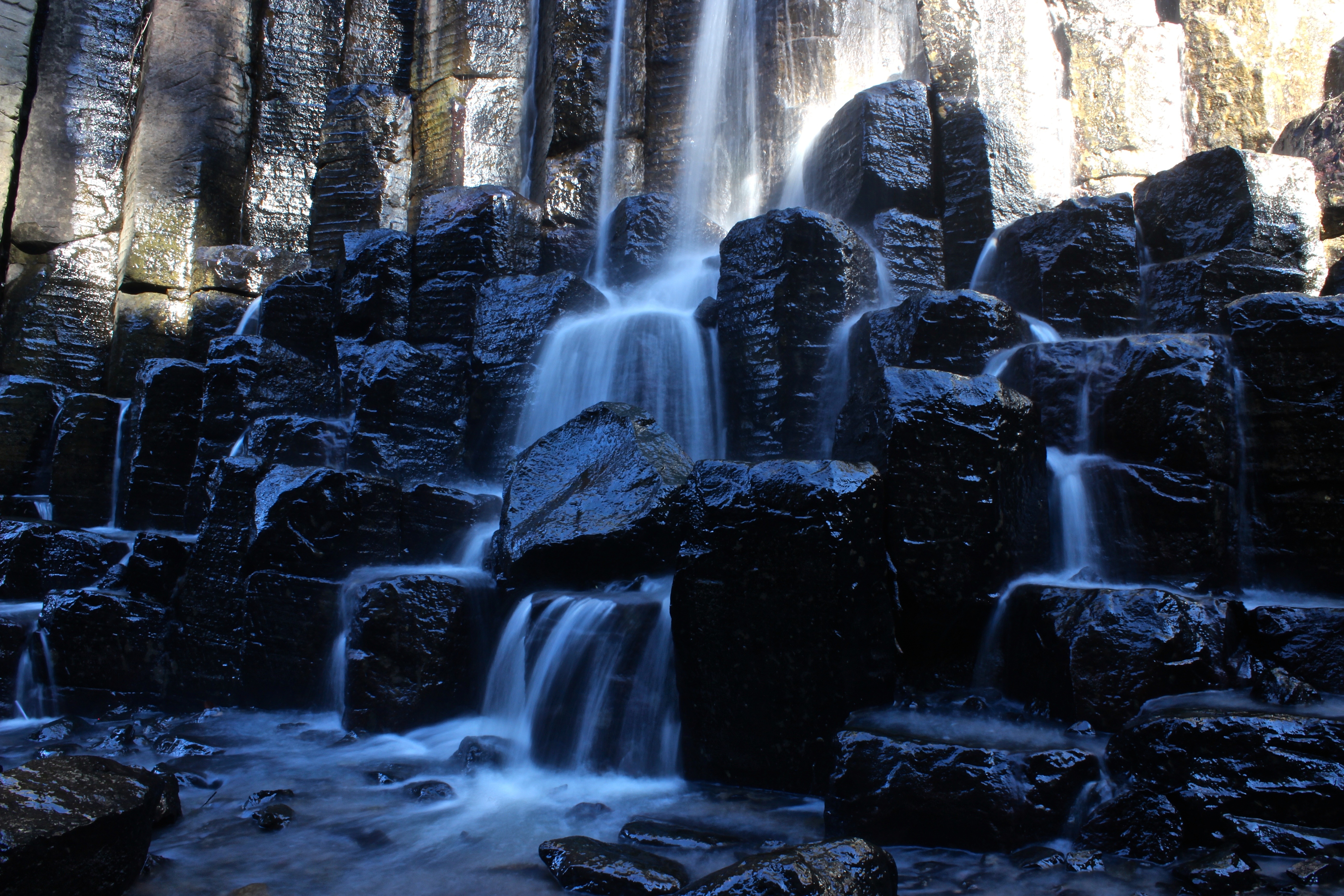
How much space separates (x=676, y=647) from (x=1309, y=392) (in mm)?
3511

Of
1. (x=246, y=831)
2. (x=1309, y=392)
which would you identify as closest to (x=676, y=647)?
(x=246, y=831)

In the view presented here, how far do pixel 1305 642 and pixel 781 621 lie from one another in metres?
2.09

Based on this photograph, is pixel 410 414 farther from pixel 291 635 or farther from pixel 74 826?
pixel 74 826

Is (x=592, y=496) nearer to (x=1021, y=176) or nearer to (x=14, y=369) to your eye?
(x=1021, y=176)

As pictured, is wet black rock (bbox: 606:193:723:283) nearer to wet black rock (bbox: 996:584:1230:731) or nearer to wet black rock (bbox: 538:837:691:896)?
wet black rock (bbox: 996:584:1230:731)

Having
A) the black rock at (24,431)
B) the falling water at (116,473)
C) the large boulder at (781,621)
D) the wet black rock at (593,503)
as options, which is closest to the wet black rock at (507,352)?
the wet black rock at (593,503)

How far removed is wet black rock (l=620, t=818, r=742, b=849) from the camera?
9.81 ft

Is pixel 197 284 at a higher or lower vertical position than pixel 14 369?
higher

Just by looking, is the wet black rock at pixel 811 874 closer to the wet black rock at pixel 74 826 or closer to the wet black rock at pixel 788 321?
the wet black rock at pixel 74 826

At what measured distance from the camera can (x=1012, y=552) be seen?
3.90 meters

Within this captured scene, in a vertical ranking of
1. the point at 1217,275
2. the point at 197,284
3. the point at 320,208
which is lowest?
the point at 1217,275

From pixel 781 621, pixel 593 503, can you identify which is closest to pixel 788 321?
pixel 593 503

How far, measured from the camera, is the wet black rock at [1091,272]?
6.37 meters

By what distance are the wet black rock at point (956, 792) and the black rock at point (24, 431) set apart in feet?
31.8
